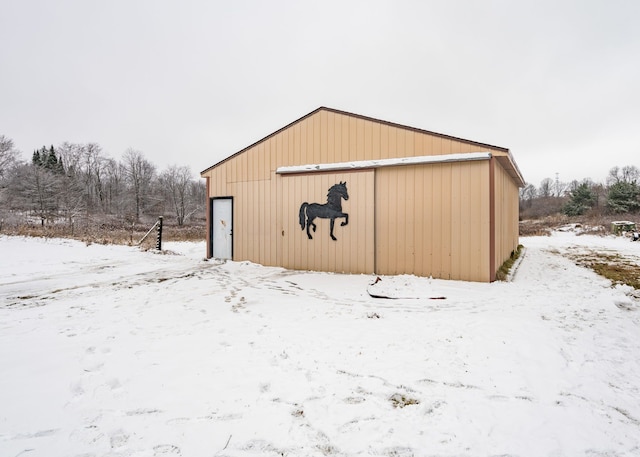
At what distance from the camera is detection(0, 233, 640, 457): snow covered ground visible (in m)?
1.86

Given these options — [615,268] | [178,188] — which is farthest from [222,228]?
[178,188]

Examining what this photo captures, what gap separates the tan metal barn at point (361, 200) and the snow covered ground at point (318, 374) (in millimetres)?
1814

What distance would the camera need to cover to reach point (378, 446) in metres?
1.80

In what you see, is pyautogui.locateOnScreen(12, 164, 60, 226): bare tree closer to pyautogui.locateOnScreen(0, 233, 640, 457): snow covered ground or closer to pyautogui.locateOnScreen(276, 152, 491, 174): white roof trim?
pyautogui.locateOnScreen(0, 233, 640, 457): snow covered ground

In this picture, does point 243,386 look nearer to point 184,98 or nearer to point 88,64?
point 88,64

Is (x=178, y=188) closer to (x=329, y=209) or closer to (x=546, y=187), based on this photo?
(x=329, y=209)

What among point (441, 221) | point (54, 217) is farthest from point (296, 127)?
point (54, 217)

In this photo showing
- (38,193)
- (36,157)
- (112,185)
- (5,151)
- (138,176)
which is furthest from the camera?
(112,185)

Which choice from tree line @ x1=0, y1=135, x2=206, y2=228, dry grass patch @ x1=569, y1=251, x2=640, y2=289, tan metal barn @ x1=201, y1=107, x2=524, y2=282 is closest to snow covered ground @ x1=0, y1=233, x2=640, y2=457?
dry grass patch @ x1=569, y1=251, x2=640, y2=289

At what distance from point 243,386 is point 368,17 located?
12904 mm

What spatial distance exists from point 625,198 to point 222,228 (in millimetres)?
35737

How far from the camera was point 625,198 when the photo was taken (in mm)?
27250

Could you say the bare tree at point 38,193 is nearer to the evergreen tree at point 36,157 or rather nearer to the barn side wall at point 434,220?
the evergreen tree at point 36,157

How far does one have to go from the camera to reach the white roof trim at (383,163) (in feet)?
22.3
